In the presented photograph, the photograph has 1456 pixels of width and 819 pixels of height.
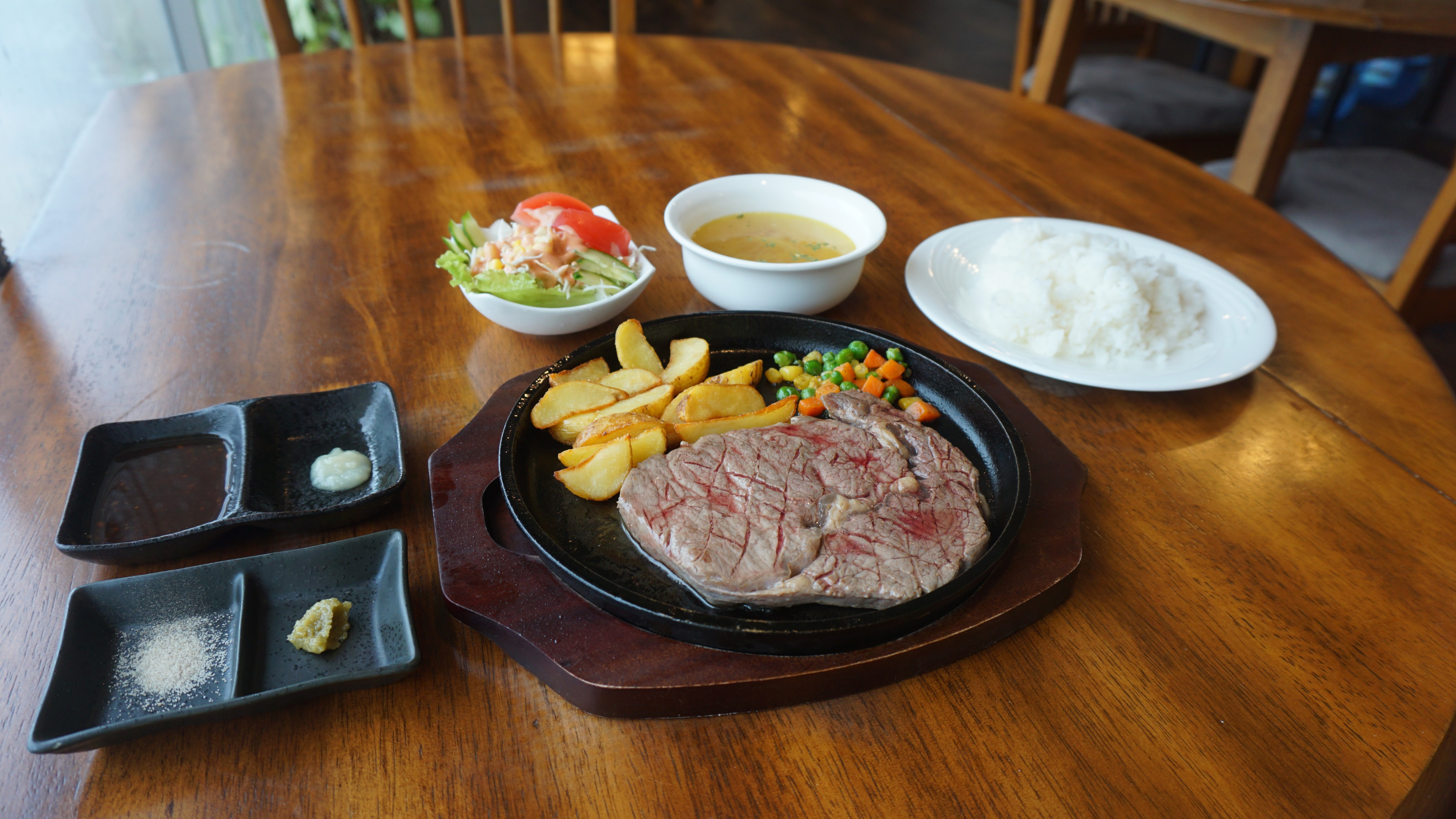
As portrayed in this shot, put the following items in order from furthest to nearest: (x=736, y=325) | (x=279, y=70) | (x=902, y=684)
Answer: (x=279, y=70) → (x=736, y=325) → (x=902, y=684)

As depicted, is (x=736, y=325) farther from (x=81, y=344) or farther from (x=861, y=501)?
(x=81, y=344)

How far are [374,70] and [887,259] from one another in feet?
7.04

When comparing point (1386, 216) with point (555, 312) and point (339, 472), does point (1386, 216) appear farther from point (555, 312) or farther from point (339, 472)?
point (339, 472)

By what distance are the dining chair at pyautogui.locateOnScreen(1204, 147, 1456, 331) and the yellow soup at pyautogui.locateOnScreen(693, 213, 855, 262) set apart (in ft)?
6.21

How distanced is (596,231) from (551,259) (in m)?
0.13

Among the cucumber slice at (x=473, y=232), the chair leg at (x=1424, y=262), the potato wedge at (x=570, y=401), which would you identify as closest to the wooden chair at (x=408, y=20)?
the cucumber slice at (x=473, y=232)

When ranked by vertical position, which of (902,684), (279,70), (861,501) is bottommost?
(902,684)

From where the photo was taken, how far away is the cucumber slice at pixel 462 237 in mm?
1856

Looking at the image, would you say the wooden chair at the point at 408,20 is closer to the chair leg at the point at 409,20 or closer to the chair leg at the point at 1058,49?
the chair leg at the point at 409,20

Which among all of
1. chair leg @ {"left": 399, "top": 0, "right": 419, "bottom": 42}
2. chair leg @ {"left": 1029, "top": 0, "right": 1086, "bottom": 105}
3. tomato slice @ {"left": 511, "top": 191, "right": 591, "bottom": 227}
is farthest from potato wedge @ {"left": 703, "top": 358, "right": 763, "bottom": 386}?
chair leg @ {"left": 1029, "top": 0, "right": 1086, "bottom": 105}

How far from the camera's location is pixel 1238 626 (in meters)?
1.21

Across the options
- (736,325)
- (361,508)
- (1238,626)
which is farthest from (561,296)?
(1238,626)

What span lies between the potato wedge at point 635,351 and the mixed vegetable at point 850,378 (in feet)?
0.80

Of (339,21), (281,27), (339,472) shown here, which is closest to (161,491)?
(339,472)
